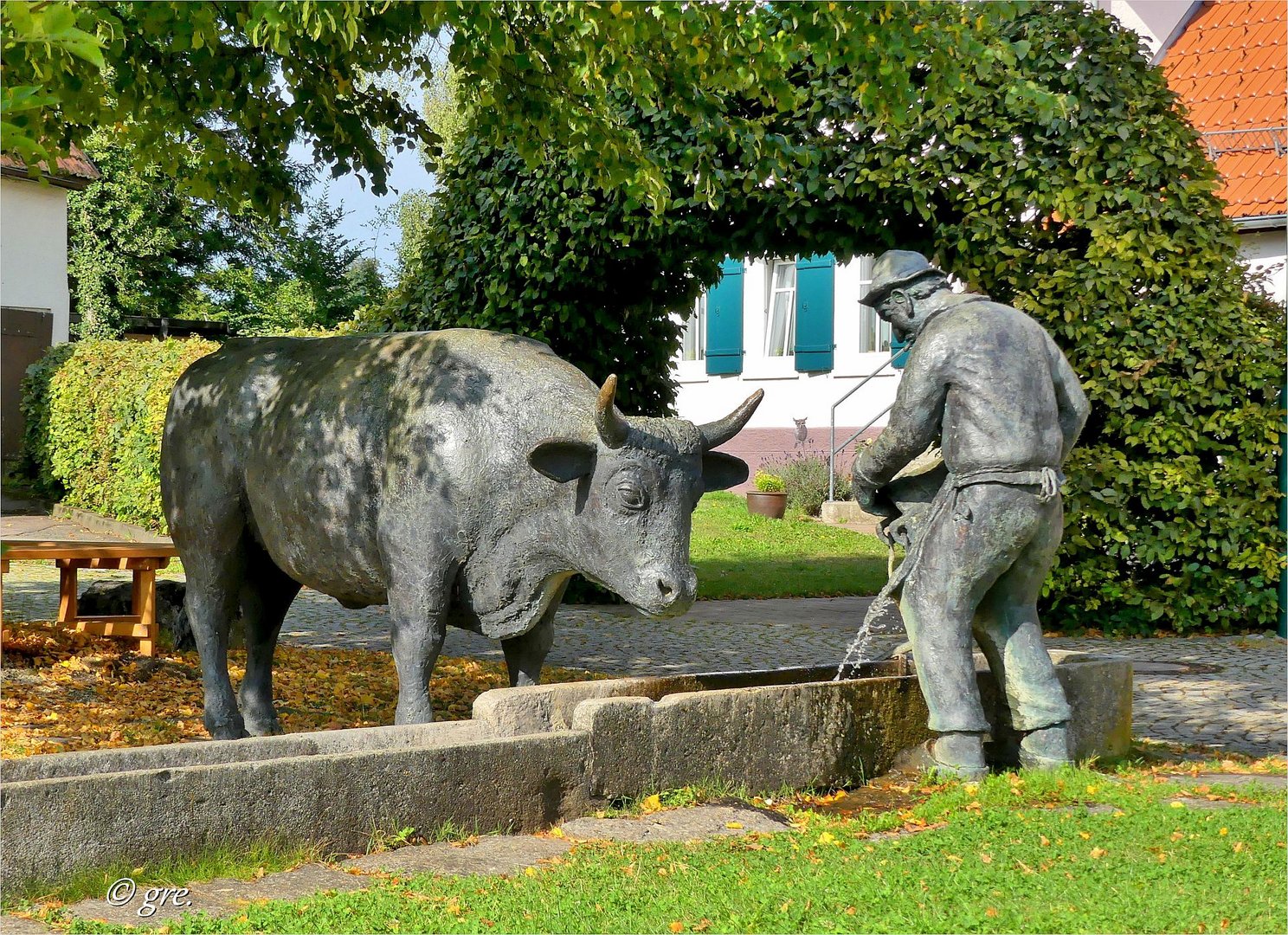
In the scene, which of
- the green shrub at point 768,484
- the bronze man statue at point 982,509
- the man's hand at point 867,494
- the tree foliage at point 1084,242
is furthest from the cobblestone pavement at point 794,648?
the green shrub at point 768,484

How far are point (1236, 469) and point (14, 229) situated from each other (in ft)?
69.5

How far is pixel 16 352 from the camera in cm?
2481

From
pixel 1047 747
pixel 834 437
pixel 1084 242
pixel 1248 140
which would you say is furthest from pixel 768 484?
pixel 1047 747

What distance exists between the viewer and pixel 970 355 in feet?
18.7

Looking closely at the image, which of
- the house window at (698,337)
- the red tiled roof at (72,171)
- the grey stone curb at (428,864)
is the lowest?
the grey stone curb at (428,864)

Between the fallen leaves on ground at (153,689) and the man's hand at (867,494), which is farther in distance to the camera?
the fallen leaves on ground at (153,689)

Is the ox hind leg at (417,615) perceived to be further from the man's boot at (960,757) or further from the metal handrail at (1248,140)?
the metal handrail at (1248,140)

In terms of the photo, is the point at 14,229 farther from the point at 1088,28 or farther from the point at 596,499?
the point at 596,499

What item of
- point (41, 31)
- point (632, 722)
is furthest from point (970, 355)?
point (41, 31)

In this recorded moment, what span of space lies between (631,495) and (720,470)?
2.47 feet

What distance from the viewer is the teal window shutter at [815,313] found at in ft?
74.3

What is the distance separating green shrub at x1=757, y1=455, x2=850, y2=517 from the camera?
21.4 m

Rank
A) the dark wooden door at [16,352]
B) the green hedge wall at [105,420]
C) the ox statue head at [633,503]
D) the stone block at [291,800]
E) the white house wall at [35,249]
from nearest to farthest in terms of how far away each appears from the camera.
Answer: the stone block at [291,800]
the ox statue head at [633,503]
the green hedge wall at [105,420]
the dark wooden door at [16,352]
the white house wall at [35,249]

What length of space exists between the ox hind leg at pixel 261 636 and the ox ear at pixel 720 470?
7.63 feet
